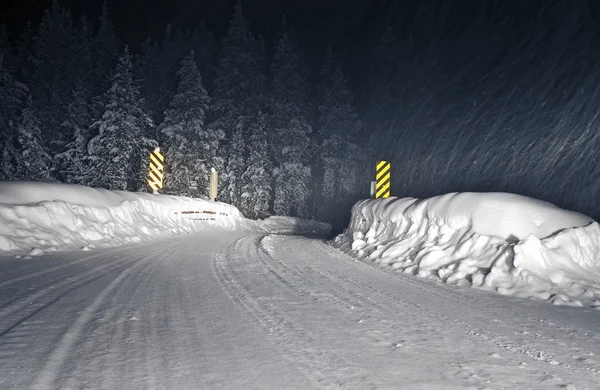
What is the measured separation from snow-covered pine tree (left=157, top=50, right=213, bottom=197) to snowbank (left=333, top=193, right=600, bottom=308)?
2205 centimetres

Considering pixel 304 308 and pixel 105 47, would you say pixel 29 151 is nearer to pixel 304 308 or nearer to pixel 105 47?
pixel 105 47

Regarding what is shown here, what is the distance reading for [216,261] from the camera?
27.2 feet

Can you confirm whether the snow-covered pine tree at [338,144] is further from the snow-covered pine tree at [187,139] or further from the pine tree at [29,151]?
the pine tree at [29,151]

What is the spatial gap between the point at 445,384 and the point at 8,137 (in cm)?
3418

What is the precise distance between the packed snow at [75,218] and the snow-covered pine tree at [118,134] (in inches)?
409

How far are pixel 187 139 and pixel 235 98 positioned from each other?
718 centimetres

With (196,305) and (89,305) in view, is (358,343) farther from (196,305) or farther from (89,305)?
(89,305)

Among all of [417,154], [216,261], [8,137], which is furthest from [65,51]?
[216,261]

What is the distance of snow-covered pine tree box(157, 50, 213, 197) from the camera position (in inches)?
1152

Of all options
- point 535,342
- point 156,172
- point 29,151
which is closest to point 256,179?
point 156,172

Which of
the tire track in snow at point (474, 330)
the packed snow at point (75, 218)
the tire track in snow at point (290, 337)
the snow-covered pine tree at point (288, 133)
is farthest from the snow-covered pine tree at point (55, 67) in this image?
the tire track in snow at point (474, 330)

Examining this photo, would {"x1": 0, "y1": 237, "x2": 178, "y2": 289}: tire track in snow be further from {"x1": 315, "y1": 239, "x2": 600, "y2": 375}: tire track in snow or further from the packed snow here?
{"x1": 315, "y1": 239, "x2": 600, "y2": 375}: tire track in snow

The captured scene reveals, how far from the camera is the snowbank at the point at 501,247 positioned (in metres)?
5.99

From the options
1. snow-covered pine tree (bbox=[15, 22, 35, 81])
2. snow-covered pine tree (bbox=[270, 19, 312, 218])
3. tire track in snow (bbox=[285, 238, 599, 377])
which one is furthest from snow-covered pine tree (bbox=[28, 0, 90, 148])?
tire track in snow (bbox=[285, 238, 599, 377])
